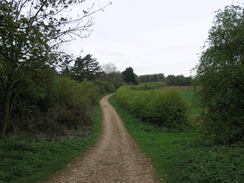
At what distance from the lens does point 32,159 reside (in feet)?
22.8

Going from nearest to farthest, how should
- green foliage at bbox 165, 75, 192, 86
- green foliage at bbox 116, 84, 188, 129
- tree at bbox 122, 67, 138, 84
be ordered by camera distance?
green foliage at bbox 165, 75, 192, 86, green foliage at bbox 116, 84, 188, 129, tree at bbox 122, 67, 138, 84

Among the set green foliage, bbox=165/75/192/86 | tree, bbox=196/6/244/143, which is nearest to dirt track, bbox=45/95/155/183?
tree, bbox=196/6/244/143

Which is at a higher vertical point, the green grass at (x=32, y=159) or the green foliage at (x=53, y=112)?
the green foliage at (x=53, y=112)

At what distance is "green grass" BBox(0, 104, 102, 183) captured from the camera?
18.1ft

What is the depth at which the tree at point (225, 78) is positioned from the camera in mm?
7855

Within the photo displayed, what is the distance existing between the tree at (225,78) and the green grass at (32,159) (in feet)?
22.9

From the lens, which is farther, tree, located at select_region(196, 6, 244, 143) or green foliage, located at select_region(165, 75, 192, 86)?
green foliage, located at select_region(165, 75, 192, 86)

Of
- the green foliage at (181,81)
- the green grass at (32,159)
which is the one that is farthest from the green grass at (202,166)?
the green foliage at (181,81)

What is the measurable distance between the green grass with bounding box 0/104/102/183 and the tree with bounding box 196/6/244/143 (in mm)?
6992

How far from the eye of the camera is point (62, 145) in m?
9.41

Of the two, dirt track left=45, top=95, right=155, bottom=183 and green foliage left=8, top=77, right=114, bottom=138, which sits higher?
green foliage left=8, top=77, right=114, bottom=138

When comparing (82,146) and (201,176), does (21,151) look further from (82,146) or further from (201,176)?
(201,176)

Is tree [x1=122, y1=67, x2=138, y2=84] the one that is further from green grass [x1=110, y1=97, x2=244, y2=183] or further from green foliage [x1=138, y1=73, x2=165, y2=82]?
green grass [x1=110, y1=97, x2=244, y2=183]

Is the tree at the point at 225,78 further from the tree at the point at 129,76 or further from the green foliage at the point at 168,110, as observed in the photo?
A: the tree at the point at 129,76
